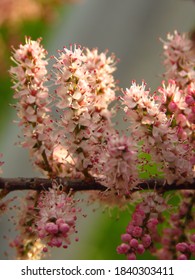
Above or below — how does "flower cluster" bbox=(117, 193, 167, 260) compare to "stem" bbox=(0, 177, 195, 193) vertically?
below

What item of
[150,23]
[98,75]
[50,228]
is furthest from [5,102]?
[50,228]

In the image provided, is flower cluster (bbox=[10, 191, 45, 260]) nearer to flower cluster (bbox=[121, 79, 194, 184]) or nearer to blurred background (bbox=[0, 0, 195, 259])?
flower cluster (bbox=[121, 79, 194, 184])

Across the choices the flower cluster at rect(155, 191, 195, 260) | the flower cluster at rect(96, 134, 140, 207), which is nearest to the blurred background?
the flower cluster at rect(155, 191, 195, 260)

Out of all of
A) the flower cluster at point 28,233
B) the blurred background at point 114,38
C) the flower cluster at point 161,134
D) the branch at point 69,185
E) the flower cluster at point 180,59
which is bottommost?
the flower cluster at point 28,233

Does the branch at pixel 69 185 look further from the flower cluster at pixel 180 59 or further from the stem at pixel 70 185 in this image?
the flower cluster at pixel 180 59

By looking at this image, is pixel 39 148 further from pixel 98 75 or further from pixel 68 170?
pixel 98 75

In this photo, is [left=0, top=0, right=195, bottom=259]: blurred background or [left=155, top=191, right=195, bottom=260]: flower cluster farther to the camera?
[left=0, top=0, right=195, bottom=259]: blurred background

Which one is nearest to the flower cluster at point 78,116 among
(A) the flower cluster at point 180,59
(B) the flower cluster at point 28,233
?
(B) the flower cluster at point 28,233
